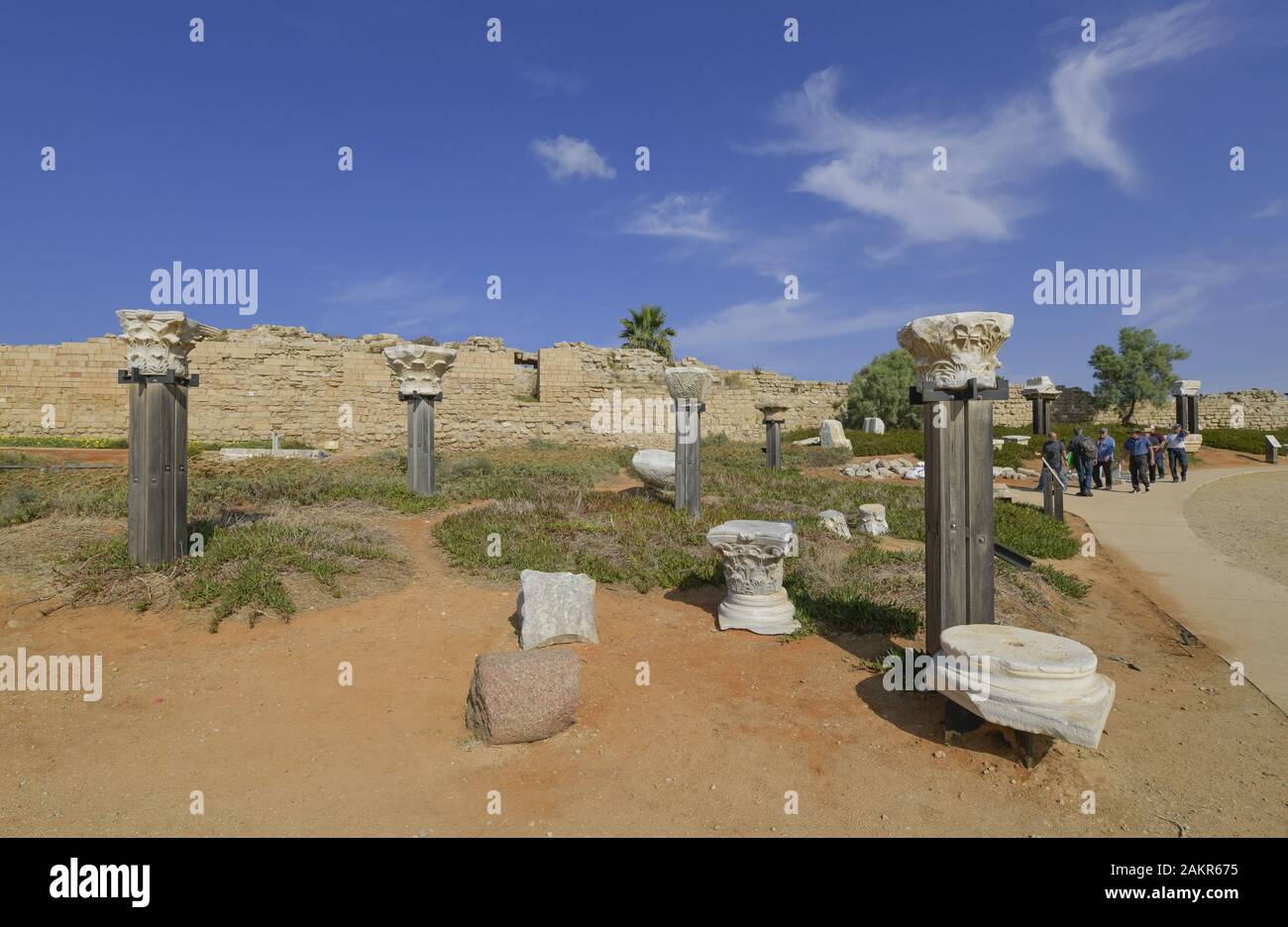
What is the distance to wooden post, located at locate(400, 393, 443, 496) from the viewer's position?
1077 cm

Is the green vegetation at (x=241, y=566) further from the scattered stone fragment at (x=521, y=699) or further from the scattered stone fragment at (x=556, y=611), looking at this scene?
the scattered stone fragment at (x=521, y=699)

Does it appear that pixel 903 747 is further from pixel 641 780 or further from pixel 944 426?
pixel 944 426

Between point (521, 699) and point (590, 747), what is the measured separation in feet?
1.62

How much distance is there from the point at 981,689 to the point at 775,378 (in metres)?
25.3

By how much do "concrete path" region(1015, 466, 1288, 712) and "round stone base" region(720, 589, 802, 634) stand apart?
3.38 m

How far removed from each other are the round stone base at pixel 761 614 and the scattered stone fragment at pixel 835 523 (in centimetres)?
331

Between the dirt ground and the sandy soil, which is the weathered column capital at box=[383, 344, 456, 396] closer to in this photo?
the dirt ground

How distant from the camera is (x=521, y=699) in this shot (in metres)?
3.92

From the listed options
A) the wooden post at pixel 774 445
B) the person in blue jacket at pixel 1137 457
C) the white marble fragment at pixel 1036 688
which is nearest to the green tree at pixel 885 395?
the person in blue jacket at pixel 1137 457

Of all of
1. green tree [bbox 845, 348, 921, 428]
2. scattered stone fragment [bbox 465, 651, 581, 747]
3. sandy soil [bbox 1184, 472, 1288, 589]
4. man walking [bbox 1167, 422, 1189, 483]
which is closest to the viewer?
scattered stone fragment [bbox 465, 651, 581, 747]

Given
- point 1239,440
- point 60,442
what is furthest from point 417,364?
point 1239,440

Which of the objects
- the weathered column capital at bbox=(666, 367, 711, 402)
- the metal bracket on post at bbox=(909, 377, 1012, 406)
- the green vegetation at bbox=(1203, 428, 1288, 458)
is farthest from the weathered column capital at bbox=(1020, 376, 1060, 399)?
the metal bracket on post at bbox=(909, 377, 1012, 406)

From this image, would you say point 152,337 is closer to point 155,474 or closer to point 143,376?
point 143,376

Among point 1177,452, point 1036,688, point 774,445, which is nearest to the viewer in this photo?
point 1036,688
